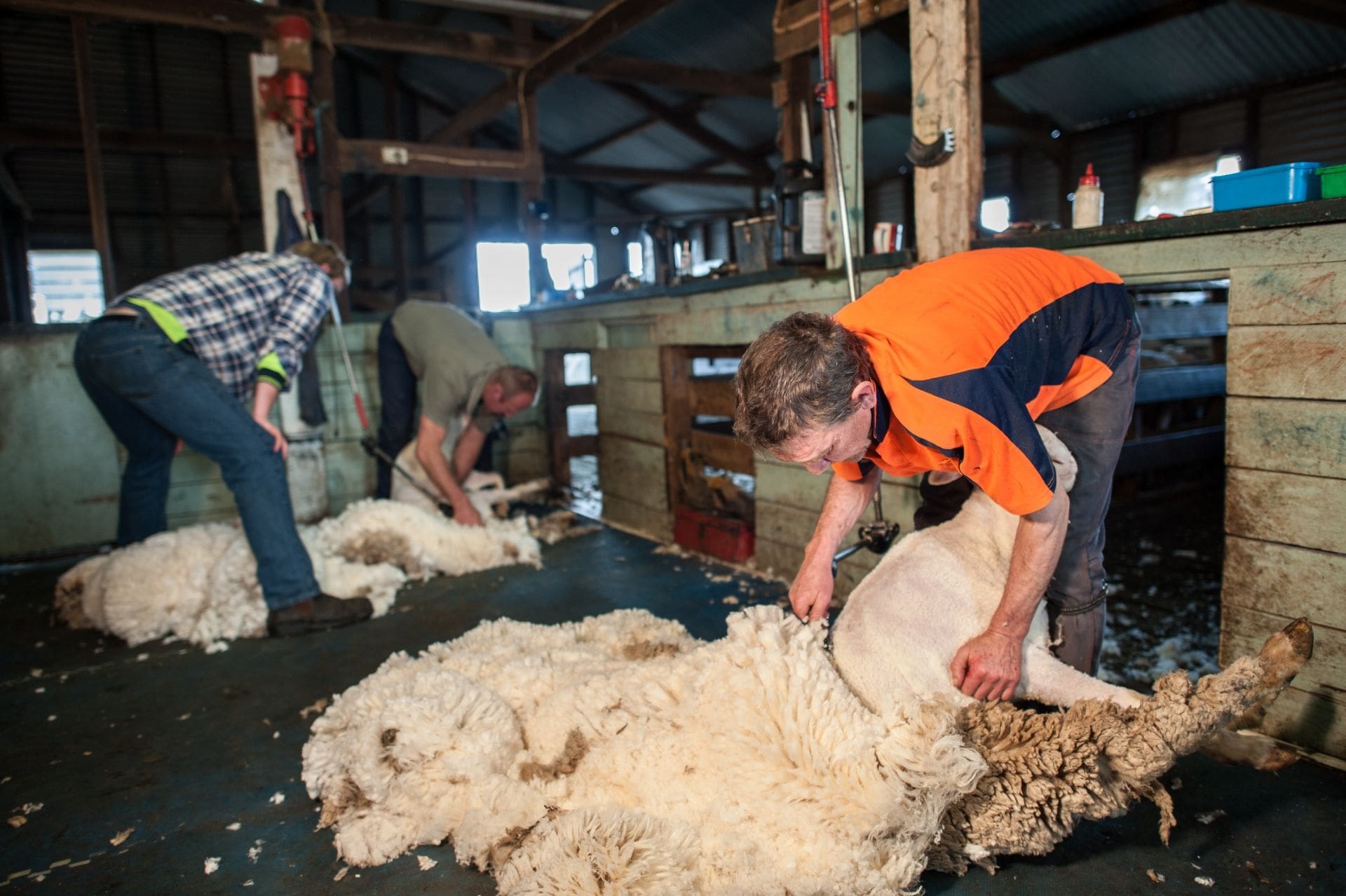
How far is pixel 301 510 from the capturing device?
511 cm

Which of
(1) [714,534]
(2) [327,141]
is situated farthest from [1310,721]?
(2) [327,141]

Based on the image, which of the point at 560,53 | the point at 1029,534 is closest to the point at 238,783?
the point at 1029,534

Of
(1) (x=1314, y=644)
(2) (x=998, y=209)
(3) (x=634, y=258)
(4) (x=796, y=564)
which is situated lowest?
(4) (x=796, y=564)

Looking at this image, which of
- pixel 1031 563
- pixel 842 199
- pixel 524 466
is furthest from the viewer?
pixel 524 466

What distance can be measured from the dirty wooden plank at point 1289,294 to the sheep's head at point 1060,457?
775mm

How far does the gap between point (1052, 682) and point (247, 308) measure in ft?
10.5

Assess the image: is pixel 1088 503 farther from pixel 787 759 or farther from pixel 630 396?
pixel 630 396

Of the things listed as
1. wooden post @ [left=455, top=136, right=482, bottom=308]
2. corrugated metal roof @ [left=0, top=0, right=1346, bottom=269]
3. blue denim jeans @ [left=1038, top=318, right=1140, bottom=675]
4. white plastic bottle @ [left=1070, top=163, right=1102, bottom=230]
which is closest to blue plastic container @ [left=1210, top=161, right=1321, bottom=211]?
white plastic bottle @ [left=1070, top=163, right=1102, bottom=230]

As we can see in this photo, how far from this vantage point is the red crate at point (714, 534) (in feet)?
13.4

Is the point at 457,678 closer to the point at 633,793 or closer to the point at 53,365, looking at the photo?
the point at 633,793

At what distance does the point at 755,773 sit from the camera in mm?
1544

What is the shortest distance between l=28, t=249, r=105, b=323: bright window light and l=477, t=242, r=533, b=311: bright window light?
19.1 ft

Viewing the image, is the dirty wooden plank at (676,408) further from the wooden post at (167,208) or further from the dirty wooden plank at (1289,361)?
the wooden post at (167,208)

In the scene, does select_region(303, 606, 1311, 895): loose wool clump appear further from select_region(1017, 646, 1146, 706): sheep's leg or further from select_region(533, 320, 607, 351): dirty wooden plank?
select_region(533, 320, 607, 351): dirty wooden plank
